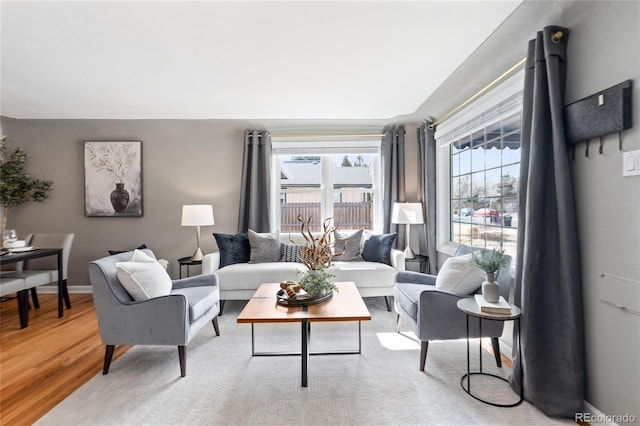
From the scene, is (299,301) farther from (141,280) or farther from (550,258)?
(550,258)

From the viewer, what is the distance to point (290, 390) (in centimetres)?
193

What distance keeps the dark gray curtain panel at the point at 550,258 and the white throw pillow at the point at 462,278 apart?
38cm

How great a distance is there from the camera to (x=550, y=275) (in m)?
1.75

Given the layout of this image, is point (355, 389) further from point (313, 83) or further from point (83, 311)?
point (83, 311)

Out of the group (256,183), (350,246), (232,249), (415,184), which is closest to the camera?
(232,249)

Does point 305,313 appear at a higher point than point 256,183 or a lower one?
lower

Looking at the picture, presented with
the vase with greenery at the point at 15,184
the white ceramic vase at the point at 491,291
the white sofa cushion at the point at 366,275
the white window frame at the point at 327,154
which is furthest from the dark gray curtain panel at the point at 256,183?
the white ceramic vase at the point at 491,291

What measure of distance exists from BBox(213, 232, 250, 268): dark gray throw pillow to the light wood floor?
4.39 feet

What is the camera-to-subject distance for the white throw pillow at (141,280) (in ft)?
6.96

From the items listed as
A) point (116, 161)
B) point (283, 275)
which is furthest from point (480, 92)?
point (116, 161)

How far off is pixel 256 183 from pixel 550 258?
10.8ft

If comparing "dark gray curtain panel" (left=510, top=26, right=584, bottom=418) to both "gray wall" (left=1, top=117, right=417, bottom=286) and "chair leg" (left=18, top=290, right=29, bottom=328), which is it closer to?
"gray wall" (left=1, top=117, right=417, bottom=286)

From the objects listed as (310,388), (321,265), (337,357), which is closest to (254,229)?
(321,265)

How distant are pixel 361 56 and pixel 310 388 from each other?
2.39 meters
